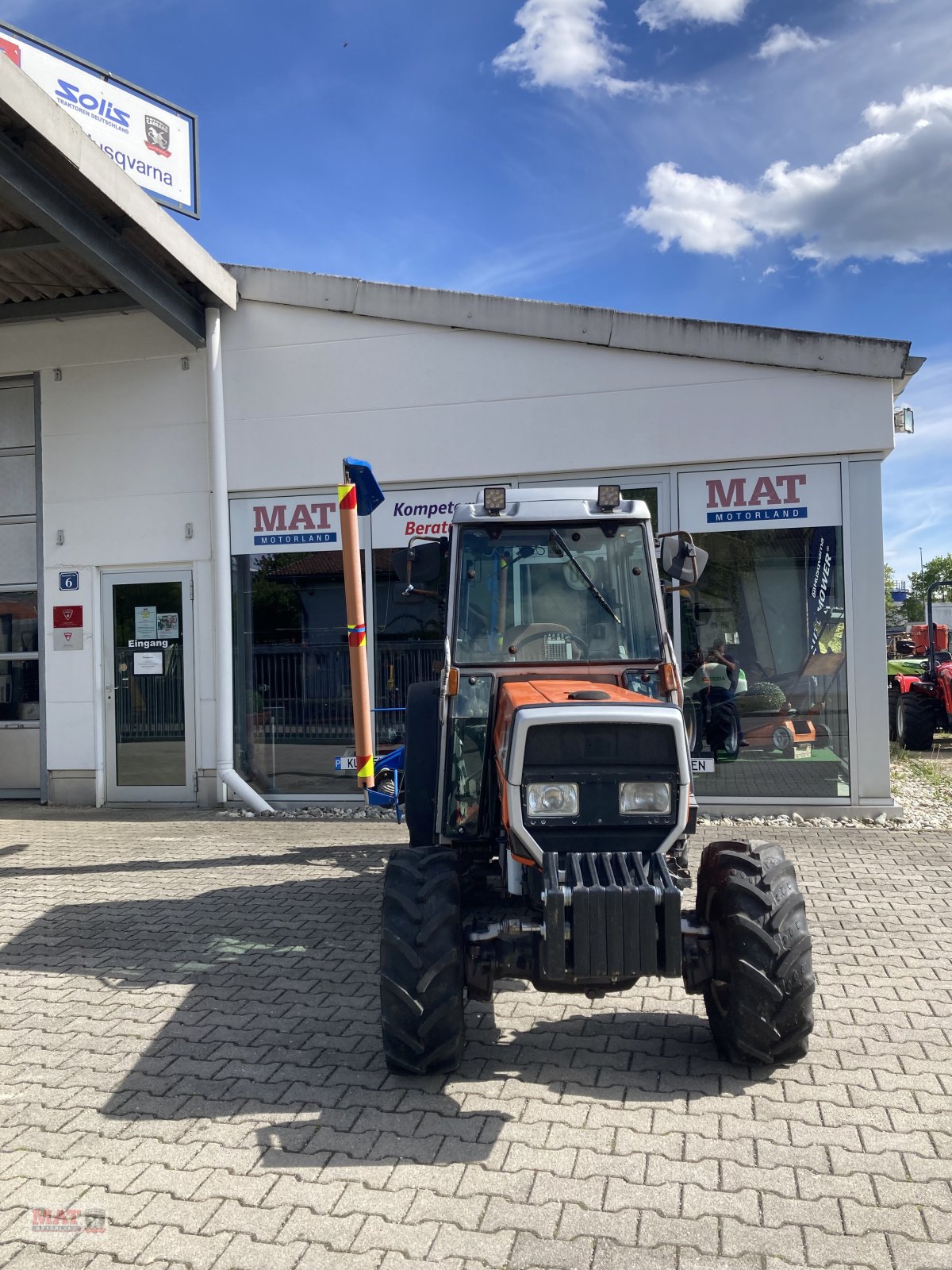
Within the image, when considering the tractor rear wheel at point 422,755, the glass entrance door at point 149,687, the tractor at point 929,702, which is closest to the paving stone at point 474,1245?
the tractor rear wheel at point 422,755

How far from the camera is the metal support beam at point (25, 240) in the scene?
29.1 ft

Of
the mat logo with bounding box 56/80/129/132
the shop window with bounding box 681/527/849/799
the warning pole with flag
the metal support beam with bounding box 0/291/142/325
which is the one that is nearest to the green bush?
the shop window with bounding box 681/527/849/799

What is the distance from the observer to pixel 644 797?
404 cm

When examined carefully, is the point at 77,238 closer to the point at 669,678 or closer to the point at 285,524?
the point at 285,524

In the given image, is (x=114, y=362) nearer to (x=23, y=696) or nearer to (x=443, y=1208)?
(x=23, y=696)

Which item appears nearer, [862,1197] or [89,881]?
[862,1197]

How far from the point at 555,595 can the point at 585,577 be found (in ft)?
0.57

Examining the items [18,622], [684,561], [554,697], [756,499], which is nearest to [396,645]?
[756,499]

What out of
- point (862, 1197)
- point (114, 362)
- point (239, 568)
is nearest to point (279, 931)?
point (862, 1197)

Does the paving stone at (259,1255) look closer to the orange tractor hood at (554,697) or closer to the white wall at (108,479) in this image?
the orange tractor hood at (554,697)

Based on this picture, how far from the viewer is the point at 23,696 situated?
11.1 metres

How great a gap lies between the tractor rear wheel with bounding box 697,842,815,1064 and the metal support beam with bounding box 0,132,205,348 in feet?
24.1

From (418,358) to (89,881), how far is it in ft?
18.1

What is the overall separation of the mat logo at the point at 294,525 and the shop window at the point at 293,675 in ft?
0.44
